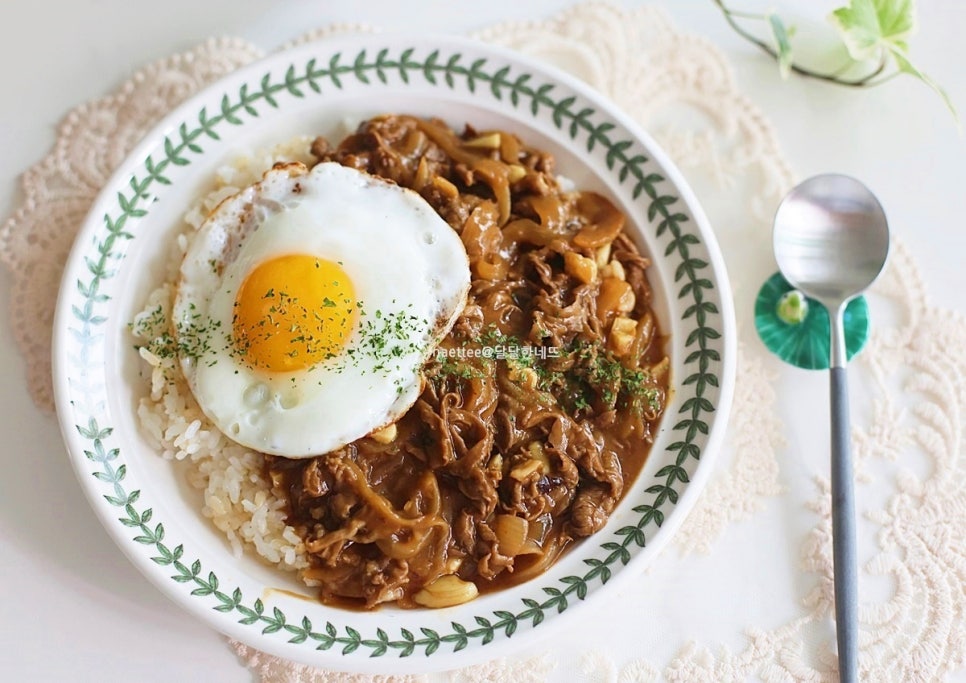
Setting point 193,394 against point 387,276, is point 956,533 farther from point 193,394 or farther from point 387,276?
point 193,394

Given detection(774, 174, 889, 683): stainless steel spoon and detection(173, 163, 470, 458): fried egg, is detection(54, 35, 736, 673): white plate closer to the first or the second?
detection(173, 163, 470, 458): fried egg

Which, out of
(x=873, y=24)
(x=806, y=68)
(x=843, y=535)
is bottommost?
(x=843, y=535)

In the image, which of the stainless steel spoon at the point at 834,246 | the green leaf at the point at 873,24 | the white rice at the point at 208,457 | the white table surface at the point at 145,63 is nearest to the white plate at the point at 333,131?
the white rice at the point at 208,457

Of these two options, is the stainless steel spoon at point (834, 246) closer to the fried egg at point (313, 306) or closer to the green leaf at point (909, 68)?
the green leaf at point (909, 68)

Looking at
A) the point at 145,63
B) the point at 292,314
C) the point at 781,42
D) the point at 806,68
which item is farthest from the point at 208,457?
the point at 806,68

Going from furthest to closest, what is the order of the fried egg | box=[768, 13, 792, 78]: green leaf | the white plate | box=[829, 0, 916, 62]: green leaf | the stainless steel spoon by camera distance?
1. box=[768, 13, 792, 78]: green leaf
2. box=[829, 0, 916, 62]: green leaf
3. the stainless steel spoon
4. the fried egg
5. the white plate

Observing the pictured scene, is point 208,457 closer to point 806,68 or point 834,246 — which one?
point 834,246

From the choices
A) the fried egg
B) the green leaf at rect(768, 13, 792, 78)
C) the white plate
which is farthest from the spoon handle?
the fried egg
